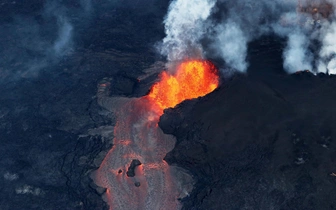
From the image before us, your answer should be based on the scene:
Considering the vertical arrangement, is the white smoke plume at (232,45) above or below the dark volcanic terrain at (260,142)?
above

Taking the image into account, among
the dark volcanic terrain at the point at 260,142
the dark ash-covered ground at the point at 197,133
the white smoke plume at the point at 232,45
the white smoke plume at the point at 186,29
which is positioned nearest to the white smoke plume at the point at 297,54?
the dark ash-covered ground at the point at 197,133

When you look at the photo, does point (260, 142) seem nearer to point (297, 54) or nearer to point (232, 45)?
point (297, 54)

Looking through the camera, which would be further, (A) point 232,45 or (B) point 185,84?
(A) point 232,45

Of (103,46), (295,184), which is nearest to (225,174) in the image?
(295,184)

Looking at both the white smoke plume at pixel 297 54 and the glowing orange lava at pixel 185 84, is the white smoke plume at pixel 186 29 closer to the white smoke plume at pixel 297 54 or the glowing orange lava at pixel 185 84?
the glowing orange lava at pixel 185 84

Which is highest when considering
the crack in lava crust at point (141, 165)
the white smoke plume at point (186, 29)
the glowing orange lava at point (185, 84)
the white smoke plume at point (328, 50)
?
the white smoke plume at point (328, 50)

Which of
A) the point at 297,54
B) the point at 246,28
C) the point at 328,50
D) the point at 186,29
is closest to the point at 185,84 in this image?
the point at 186,29

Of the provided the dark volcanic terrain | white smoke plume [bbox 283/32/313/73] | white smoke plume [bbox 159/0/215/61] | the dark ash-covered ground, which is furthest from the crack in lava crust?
white smoke plume [bbox 283/32/313/73]
